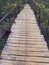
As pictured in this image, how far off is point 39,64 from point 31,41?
1722 millimetres

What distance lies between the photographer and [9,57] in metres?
4.98

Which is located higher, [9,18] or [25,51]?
[25,51]

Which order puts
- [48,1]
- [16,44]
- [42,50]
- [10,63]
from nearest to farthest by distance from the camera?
[10,63] → [42,50] → [16,44] → [48,1]

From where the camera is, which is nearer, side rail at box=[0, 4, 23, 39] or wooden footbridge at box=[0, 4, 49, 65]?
wooden footbridge at box=[0, 4, 49, 65]

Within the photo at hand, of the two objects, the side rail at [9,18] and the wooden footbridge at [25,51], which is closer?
the wooden footbridge at [25,51]

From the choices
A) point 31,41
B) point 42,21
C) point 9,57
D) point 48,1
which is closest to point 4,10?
point 42,21

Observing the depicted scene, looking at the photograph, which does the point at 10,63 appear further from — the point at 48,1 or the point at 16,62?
the point at 48,1

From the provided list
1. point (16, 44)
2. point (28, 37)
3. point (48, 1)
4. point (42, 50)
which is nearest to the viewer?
point (42, 50)

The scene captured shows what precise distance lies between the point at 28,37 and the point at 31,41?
1.73 feet

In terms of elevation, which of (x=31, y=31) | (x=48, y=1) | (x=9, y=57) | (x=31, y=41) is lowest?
(x=48, y=1)

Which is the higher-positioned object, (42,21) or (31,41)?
(31,41)

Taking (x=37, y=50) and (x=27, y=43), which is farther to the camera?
(x=27, y=43)

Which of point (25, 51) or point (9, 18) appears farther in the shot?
point (9, 18)

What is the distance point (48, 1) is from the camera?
2311cm
